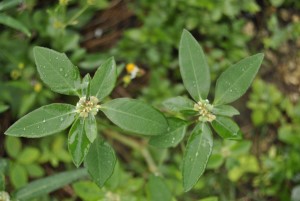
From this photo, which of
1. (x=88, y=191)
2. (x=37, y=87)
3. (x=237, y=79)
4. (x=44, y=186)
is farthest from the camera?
(x=37, y=87)

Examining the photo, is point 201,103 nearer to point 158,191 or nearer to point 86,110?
point 86,110

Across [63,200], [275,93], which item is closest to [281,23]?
[275,93]

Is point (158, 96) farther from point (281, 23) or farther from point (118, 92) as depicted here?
point (281, 23)

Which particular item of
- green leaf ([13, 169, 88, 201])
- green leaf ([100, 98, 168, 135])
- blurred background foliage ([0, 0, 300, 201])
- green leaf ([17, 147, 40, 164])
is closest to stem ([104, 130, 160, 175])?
blurred background foliage ([0, 0, 300, 201])

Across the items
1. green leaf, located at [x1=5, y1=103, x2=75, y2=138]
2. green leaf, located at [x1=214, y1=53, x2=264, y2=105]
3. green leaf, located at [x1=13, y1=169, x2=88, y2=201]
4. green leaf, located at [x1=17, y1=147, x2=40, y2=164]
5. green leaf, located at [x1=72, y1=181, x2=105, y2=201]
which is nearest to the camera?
green leaf, located at [x1=5, y1=103, x2=75, y2=138]

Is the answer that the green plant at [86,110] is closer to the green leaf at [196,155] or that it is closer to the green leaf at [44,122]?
the green leaf at [44,122]

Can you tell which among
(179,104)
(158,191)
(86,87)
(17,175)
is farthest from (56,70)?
(17,175)

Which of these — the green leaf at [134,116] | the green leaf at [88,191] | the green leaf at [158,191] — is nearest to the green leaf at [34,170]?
the green leaf at [88,191]

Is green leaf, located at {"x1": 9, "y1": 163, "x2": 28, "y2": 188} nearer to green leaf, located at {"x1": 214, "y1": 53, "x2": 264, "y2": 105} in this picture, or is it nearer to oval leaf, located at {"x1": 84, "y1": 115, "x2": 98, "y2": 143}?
oval leaf, located at {"x1": 84, "y1": 115, "x2": 98, "y2": 143}
